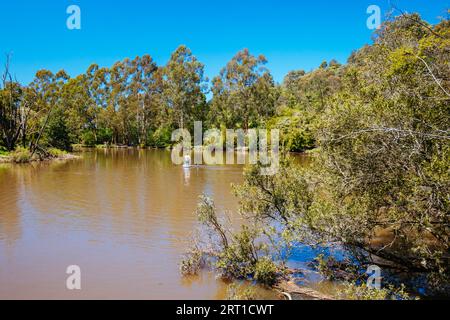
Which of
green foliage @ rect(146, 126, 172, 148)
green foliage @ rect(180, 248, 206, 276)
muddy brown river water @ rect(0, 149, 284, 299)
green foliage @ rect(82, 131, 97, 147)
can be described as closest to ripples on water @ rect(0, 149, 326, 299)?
muddy brown river water @ rect(0, 149, 284, 299)

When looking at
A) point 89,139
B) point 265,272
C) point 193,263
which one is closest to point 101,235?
point 193,263

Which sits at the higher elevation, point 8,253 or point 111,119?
point 111,119

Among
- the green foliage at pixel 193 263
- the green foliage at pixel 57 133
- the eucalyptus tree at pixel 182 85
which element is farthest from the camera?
the eucalyptus tree at pixel 182 85

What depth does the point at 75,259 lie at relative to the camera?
26.8 ft

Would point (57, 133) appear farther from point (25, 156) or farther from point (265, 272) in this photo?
point (265, 272)

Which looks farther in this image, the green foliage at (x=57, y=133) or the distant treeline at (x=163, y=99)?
the distant treeline at (x=163, y=99)

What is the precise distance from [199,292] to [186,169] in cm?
1859

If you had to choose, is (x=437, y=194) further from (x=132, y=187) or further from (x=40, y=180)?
(x=40, y=180)

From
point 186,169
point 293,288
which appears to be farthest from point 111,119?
point 293,288

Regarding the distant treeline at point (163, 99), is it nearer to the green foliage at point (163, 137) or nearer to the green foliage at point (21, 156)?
the green foliage at point (163, 137)

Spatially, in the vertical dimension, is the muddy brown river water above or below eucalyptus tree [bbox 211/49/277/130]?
below

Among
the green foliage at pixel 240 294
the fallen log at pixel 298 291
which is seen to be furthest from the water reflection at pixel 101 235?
the fallen log at pixel 298 291

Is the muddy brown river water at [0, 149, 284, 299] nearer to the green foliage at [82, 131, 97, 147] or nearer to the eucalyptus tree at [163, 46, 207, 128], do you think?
the eucalyptus tree at [163, 46, 207, 128]

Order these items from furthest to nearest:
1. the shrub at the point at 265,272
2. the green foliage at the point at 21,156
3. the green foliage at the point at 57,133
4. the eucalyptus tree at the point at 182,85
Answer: the eucalyptus tree at the point at 182,85 → the green foliage at the point at 57,133 → the green foliage at the point at 21,156 → the shrub at the point at 265,272
